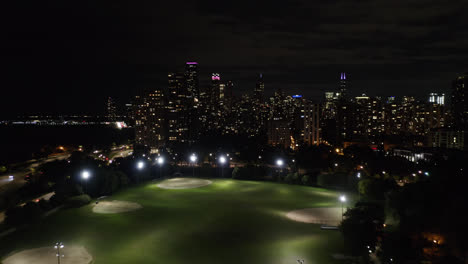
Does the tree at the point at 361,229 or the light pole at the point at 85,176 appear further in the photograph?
the light pole at the point at 85,176

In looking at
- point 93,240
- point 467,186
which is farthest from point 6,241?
point 467,186

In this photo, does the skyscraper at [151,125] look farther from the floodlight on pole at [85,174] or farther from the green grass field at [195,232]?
the green grass field at [195,232]

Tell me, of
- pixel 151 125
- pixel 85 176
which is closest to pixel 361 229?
pixel 85 176

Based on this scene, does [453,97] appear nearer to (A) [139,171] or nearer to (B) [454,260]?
→ (A) [139,171]

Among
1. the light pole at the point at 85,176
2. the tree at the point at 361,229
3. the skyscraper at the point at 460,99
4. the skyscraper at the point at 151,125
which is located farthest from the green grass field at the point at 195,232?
the skyscraper at the point at 460,99

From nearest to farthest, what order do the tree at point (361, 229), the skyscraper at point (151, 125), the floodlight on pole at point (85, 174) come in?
the tree at point (361, 229)
the floodlight on pole at point (85, 174)
the skyscraper at point (151, 125)

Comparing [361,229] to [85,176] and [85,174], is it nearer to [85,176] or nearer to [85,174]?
[85,174]

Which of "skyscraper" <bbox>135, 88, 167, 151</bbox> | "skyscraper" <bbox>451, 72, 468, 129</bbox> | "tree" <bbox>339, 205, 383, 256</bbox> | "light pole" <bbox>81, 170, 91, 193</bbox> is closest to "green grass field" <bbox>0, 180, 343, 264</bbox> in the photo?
"tree" <bbox>339, 205, 383, 256</bbox>
